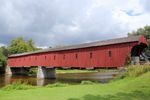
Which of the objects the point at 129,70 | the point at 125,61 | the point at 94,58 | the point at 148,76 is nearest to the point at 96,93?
the point at 148,76

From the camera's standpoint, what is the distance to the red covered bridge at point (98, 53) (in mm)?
32750

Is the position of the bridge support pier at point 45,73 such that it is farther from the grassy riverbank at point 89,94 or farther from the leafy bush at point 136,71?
the grassy riverbank at point 89,94

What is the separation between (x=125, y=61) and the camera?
3259cm

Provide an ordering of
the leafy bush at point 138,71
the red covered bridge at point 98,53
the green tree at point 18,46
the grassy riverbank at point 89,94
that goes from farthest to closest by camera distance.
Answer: the green tree at point 18,46, the red covered bridge at point 98,53, the leafy bush at point 138,71, the grassy riverbank at point 89,94

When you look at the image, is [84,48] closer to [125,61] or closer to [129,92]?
[125,61]

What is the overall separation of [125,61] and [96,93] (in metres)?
18.0

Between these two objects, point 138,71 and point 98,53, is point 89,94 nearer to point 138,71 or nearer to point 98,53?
point 138,71

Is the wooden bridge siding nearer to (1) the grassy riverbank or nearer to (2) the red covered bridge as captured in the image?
(2) the red covered bridge

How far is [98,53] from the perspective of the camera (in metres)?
36.7

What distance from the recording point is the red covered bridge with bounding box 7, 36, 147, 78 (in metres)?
32.8

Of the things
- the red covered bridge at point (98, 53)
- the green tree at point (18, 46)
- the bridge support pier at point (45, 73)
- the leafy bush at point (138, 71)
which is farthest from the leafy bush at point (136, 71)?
the green tree at point (18, 46)

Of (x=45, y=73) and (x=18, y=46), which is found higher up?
(x=18, y=46)

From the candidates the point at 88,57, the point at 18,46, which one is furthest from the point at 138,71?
the point at 18,46

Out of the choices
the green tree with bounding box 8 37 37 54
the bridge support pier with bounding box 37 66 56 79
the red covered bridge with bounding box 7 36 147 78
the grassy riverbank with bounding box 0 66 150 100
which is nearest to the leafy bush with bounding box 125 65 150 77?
the grassy riverbank with bounding box 0 66 150 100
